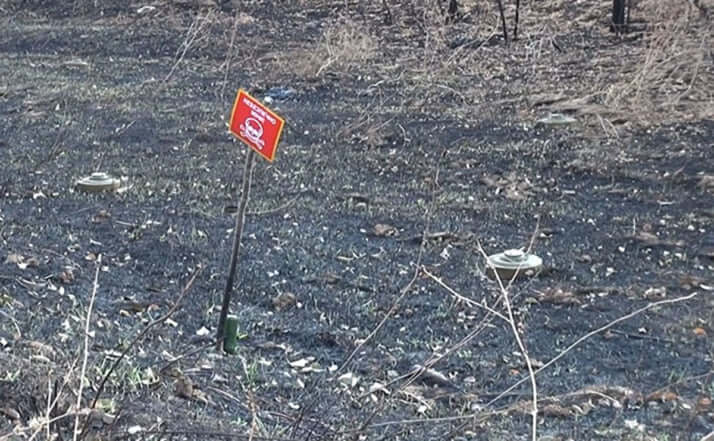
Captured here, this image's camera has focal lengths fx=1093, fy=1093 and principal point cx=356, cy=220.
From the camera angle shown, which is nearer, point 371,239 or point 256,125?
point 256,125

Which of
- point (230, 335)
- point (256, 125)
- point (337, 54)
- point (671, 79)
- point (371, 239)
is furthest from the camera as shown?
point (337, 54)

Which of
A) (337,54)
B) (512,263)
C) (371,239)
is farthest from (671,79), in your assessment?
(512,263)

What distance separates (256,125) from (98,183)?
3.15m

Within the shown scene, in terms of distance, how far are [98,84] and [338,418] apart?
7.91m

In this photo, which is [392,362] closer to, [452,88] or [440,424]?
[440,424]

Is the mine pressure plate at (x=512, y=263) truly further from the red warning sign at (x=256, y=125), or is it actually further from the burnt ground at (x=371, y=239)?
the red warning sign at (x=256, y=125)

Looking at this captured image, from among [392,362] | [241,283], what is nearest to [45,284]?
[241,283]

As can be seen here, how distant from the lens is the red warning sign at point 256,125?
404cm

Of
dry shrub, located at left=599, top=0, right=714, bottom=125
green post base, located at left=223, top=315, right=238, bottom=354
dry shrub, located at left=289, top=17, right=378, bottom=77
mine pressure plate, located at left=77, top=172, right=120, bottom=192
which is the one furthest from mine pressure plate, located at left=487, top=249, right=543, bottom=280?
dry shrub, located at left=289, top=17, right=378, bottom=77

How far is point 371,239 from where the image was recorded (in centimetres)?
618

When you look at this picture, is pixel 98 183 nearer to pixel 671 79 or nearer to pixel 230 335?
pixel 230 335

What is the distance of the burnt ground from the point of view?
382 cm

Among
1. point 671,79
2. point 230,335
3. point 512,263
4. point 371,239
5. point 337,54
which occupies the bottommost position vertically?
point 337,54

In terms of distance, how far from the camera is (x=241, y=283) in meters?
5.37
